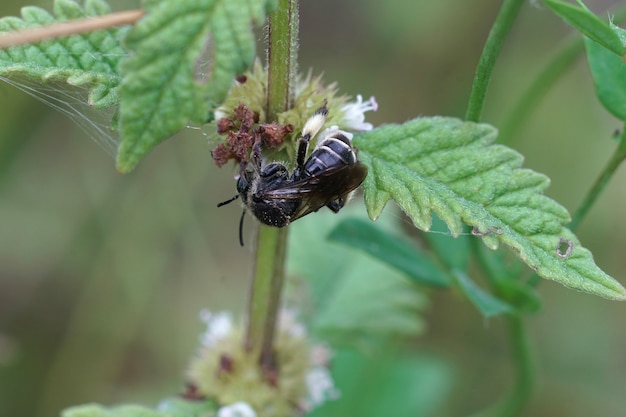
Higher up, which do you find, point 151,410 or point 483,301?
point 483,301

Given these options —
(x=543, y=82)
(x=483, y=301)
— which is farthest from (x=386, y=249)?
(x=543, y=82)

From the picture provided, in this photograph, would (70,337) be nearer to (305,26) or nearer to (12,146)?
(12,146)

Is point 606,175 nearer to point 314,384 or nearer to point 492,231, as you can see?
point 492,231

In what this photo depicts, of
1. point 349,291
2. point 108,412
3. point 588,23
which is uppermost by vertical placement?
point 588,23

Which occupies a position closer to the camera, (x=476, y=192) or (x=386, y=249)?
(x=476, y=192)

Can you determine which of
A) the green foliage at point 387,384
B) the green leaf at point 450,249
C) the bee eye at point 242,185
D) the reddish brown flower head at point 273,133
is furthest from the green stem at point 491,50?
the green foliage at point 387,384

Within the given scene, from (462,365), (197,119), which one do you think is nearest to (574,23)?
(197,119)

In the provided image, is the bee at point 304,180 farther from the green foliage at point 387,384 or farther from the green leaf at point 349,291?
the green foliage at point 387,384
